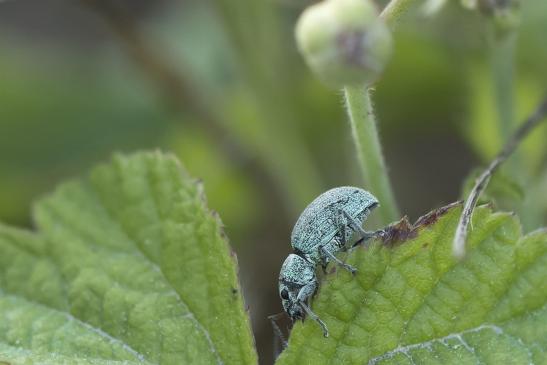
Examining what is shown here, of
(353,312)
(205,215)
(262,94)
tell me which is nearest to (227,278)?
(205,215)

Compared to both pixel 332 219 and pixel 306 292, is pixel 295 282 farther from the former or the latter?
pixel 332 219

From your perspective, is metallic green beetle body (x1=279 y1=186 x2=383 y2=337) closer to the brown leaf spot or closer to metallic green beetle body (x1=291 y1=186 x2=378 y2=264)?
metallic green beetle body (x1=291 y1=186 x2=378 y2=264)

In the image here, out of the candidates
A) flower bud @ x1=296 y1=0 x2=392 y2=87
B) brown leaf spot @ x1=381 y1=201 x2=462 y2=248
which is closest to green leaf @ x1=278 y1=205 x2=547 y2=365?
brown leaf spot @ x1=381 y1=201 x2=462 y2=248

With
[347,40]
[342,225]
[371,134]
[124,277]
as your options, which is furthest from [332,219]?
[347,40]

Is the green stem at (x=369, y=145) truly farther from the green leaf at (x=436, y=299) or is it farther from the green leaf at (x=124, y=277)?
the green leaf at (x=124, y=277)

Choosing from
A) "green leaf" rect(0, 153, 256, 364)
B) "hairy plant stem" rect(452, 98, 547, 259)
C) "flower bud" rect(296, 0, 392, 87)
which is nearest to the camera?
"flower bud" rect(296, 0, 392, 87)

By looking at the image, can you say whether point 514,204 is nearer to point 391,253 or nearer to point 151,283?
point 391,253
